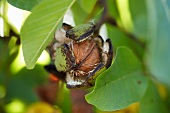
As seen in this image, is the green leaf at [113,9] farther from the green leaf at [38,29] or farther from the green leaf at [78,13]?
the green leaf at [38,29]

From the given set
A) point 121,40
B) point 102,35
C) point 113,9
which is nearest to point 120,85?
point 102,35

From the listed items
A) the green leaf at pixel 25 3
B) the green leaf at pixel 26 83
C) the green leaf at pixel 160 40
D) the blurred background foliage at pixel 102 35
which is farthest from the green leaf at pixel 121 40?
the green leaf at pixel 25 3

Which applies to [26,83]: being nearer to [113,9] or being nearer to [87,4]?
[113,9]

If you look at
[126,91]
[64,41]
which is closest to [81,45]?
[64,41]

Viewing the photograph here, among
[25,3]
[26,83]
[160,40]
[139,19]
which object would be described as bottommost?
[26,83]

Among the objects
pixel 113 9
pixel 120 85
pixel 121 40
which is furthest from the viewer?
pixel 113 9
